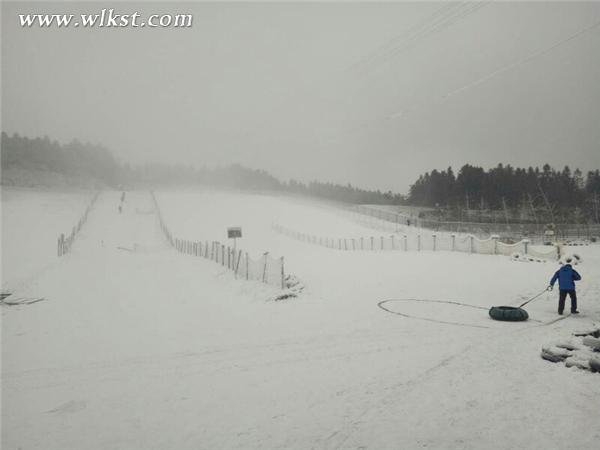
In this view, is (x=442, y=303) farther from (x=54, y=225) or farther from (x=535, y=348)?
(x=54, y=225)

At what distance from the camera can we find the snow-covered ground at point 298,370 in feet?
18.1

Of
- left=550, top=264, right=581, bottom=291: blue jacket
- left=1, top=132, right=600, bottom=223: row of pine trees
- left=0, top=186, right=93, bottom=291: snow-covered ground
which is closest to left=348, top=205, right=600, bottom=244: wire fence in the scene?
left=1, top=132, right=600, bottom=223: row of pine trees

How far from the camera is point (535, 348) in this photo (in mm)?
8680

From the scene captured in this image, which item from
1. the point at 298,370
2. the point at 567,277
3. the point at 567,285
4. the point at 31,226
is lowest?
the point at 298,370

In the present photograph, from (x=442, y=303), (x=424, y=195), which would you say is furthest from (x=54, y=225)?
(x=424, y=195)

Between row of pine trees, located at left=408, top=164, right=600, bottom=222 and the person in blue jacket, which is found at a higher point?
row of pine trees, located at left=408, top=164, right=600, bottom=222

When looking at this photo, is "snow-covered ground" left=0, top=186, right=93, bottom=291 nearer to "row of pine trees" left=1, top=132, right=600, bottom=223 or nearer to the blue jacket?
the blue jacket

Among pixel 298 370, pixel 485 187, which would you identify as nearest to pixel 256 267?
pixel 298 370

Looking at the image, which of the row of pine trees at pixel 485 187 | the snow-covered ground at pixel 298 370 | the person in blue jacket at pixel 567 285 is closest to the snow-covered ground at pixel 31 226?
the snow-covered ground at pixel 298 370

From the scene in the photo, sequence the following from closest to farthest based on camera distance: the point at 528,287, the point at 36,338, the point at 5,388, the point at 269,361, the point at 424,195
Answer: the point at 5,388, the point at 269,361, the point at 36,338, the point at 528,287, the point at 424,195

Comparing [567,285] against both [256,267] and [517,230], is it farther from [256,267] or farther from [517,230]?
[517,230]

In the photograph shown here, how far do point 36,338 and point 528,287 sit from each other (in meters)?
18.9

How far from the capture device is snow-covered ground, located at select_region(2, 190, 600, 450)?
217 inches

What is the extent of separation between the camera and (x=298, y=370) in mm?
7992
